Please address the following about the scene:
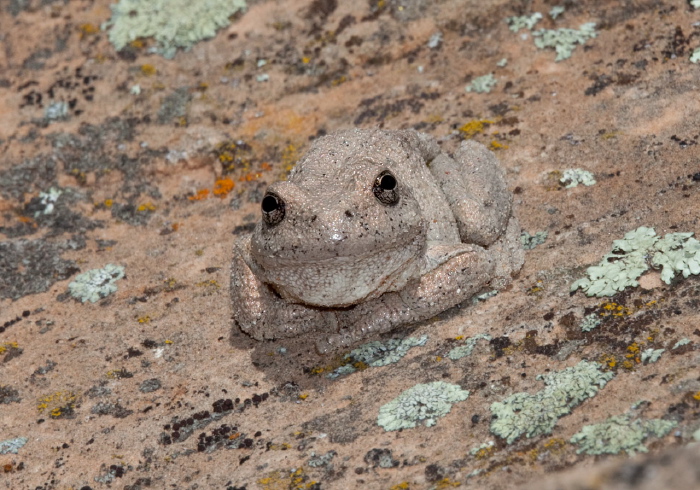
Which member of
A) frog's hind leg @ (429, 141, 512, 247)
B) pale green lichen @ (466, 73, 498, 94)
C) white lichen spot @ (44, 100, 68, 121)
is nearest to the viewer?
frog's hind leg @ (429, 141, 512, 247)

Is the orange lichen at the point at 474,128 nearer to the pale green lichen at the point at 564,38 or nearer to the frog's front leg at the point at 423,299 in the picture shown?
the pale green lichen at the point at 564,38

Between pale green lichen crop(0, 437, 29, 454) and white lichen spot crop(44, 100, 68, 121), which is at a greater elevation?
white lichen spot crop(44, 100, 68, 121)

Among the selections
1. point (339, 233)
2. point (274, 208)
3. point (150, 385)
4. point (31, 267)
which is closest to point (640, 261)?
point (339, 233)

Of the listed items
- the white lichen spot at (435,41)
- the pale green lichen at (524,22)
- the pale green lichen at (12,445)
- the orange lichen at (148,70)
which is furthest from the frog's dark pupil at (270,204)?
the orange lichen at (148,70)

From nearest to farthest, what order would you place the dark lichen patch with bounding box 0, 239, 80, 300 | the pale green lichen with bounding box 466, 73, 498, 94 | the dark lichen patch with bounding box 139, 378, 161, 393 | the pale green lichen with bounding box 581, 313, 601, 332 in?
the pale green lichen with bounding box 581, 313, 601, 332 → the dark lichen patch with bounding box 139, 378, 161, 393 → the dark lichen patch with bounding box 0, 239, 80, 300 → the pale green lichen with bounding box 466, 73, 498, 94

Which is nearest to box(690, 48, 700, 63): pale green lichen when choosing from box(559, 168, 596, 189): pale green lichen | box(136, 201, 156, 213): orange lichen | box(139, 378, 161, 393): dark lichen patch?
box(559, 168, 596, 189): pale green lichen

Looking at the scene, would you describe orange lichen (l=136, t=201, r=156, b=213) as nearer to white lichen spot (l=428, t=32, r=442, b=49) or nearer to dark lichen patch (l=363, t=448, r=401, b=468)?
white lichen spot (l=428, t=32, r=442, b=49)
